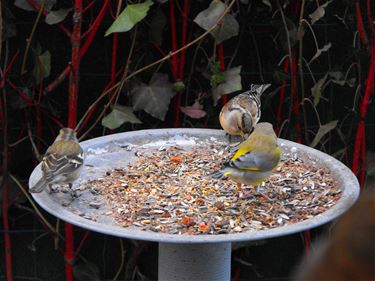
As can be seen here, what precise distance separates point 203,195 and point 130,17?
1.36m

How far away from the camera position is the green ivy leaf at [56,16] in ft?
12.9

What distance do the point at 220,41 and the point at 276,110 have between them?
737mm

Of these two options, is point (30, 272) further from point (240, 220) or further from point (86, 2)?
point (240, 220)

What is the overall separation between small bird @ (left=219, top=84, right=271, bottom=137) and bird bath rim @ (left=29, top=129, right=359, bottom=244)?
0.15 metres

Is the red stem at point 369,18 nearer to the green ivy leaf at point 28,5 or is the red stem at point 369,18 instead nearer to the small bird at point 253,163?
the small bird at point 253,163

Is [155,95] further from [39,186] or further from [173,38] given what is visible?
[39,186]

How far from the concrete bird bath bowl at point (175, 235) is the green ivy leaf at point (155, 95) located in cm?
58

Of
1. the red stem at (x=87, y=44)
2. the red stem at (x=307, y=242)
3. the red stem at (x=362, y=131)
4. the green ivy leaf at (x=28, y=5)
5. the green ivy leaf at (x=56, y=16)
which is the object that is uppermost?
the green ivy leaf at (x=28, y=5)

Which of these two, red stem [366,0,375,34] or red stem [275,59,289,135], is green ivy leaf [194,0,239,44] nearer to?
red stem [275,59,289,135]

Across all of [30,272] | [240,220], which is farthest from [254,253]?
Result: [240,220]

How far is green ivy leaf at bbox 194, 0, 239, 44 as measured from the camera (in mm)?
3934

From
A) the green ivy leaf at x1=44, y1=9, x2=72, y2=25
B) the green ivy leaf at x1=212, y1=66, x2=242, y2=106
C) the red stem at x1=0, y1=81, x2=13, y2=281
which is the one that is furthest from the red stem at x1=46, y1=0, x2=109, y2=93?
the green ivy leaf at x1=212, y1=66, x2=242, y2=106

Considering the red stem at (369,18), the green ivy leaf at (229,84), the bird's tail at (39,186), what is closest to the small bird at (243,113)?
the green ivy leaf at (229,84)

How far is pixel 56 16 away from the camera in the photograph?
3.96 metres
